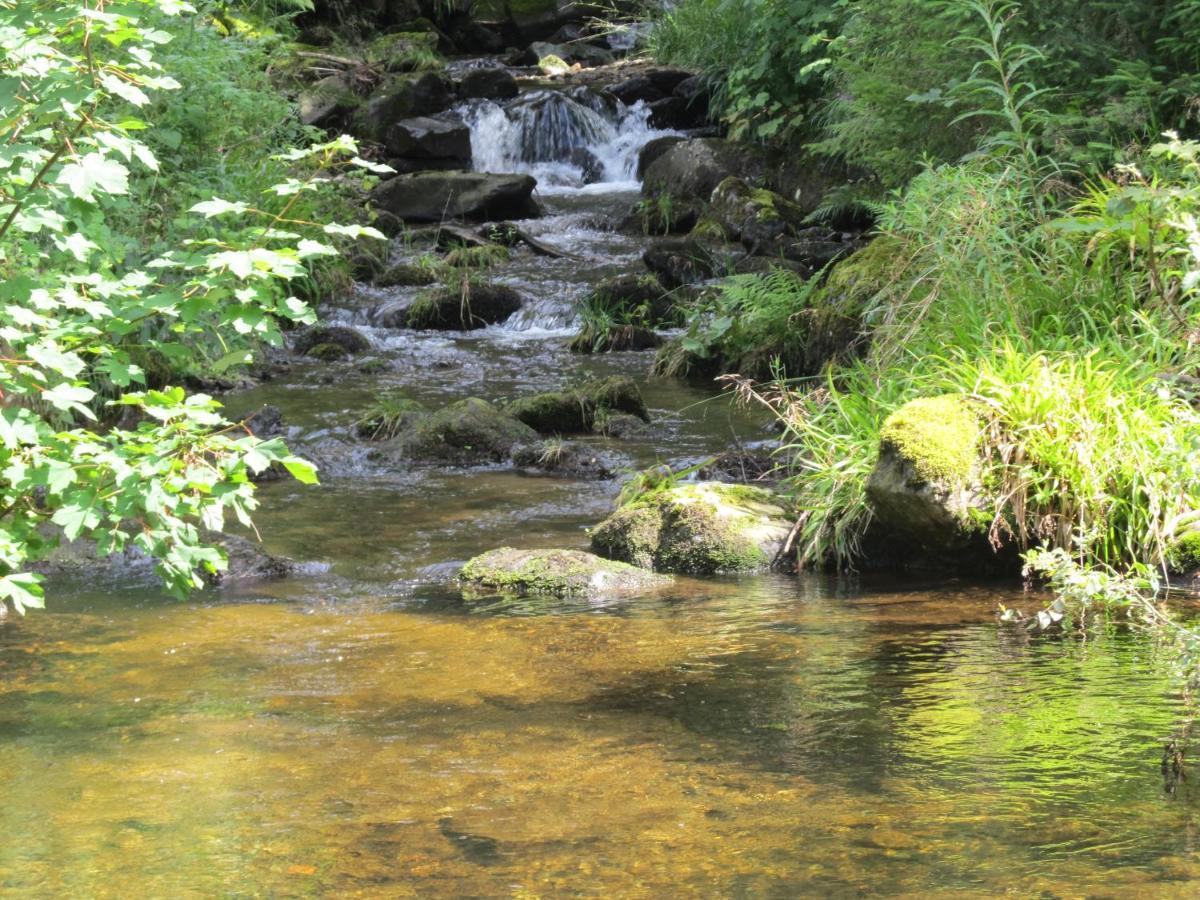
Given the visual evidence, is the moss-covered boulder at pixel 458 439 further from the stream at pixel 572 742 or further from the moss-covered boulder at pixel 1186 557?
the moss-covered boulder at pixel 1186 557

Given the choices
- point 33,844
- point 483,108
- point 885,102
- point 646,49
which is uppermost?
point 646,49

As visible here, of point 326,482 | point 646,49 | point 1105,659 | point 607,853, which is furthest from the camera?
point 646,49

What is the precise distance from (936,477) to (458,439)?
4384 millimetres

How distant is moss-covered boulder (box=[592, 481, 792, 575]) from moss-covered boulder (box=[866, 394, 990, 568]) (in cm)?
75

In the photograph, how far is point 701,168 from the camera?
17.5m

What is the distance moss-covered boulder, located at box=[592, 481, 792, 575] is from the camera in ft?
21.8

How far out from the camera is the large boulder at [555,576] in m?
6.21

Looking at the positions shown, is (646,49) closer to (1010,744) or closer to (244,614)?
(244,614)

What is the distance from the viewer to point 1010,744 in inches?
153

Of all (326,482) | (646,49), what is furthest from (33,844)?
(646,49)

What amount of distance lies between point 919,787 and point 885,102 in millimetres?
7746

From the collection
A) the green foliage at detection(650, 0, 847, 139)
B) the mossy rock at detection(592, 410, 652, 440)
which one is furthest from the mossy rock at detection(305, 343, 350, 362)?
the green foliage at detection(650, 0, 847, 139)

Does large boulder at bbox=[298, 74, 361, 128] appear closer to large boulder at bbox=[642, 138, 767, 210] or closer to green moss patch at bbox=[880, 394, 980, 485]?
large boulder at bbox=[642, 138, 767, 210]

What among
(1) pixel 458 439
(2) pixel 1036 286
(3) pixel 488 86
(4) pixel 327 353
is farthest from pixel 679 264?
(3) pixel 488 86
